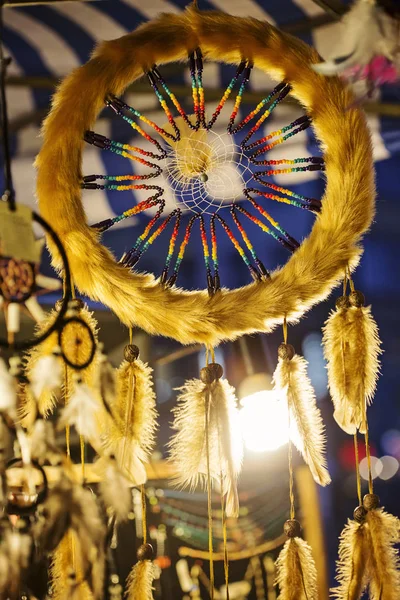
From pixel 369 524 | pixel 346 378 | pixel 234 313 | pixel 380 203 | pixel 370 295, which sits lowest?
pixel 369 524

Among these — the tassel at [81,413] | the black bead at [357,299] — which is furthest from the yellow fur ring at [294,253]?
the tassel at [81,413]

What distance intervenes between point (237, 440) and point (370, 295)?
105 cm

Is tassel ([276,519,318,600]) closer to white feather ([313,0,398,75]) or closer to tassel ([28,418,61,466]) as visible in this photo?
tassel ([28,418,61,466])

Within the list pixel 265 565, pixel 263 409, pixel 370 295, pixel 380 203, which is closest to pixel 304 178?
pixel 380 203

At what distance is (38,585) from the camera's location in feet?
5.03

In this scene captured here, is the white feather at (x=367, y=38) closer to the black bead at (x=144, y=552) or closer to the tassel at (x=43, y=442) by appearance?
the tassel at (x=43, y=442)

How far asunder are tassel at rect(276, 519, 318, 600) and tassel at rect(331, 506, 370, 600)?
2.1 inches

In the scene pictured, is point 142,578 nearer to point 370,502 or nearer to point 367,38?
point 370,502

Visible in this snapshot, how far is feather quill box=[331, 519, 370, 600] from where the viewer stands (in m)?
1.43

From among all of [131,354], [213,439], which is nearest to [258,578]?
[213,439]

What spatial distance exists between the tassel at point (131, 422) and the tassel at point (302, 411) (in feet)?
0.94

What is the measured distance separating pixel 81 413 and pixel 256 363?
1189 millimetres

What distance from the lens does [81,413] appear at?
1234 millimetres

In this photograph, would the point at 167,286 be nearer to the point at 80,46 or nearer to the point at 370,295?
the point at 80,46
